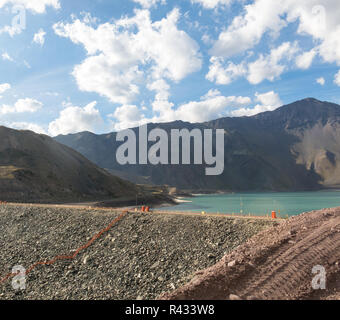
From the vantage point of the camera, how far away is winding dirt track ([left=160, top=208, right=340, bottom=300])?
12695 mm

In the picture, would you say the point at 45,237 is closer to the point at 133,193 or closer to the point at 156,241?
the point at 156,241

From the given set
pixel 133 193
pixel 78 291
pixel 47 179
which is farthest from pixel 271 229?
pixel 133 193

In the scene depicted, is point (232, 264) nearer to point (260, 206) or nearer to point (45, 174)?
point (260, 206)

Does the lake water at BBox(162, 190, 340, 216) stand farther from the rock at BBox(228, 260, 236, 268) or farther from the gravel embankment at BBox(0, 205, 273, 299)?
the rock at BBox(228, 260, 236, 268)

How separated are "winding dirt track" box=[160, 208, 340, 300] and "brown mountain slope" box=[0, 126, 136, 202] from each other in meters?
58.0

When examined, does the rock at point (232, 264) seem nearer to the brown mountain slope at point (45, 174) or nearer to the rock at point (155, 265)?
the rock at point (155, 265)

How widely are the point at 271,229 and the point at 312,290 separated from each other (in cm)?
566

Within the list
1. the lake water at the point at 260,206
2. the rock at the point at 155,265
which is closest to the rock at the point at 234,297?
the rock at the point at 155,265

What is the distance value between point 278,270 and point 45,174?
77.3 m

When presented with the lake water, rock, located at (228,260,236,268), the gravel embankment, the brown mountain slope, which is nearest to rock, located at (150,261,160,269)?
the gravel embankment

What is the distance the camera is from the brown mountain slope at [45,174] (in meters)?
67.2

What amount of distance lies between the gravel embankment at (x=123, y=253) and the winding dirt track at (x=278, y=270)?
2317 millimetres

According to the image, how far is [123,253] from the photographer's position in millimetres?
21266

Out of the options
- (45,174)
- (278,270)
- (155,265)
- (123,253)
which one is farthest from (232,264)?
(45,174)
